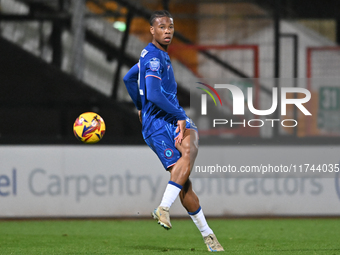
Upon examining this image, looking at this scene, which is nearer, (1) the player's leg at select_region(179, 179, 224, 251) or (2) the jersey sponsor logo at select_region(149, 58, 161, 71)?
(2) the jersey sponsor logo at select_region(149, 58, 161, 71)

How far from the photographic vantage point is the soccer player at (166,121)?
18.4 ft

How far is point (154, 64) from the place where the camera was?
18.3 feet

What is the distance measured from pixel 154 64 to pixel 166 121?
0.60m

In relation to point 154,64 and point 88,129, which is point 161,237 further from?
point 154,64

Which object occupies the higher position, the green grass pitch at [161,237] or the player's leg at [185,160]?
the player's leg at [185,160]

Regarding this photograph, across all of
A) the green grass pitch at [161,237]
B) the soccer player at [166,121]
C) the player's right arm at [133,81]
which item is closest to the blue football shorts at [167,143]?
the soccer player at [166,121]

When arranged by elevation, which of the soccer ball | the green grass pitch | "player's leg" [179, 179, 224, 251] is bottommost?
the green grass pitch

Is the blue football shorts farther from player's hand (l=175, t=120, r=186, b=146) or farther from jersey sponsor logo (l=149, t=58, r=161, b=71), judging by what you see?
jersey sponsor logo (l=149, t=58, r=161, b=71)

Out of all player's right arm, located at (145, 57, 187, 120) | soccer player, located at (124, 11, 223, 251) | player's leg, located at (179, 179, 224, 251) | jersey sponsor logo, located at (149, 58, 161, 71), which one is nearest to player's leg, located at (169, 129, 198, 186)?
soccer player, located at (124, 11, 223, 251)

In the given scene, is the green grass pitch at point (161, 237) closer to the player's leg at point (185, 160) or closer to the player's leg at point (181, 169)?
the player's leg at point (181, 169)

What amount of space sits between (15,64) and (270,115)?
16.1 feet

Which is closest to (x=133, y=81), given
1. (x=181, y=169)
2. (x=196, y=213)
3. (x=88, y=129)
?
(x=88, y=129)

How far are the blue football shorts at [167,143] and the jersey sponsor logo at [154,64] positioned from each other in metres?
0.59

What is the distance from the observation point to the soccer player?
5594 millimetres
